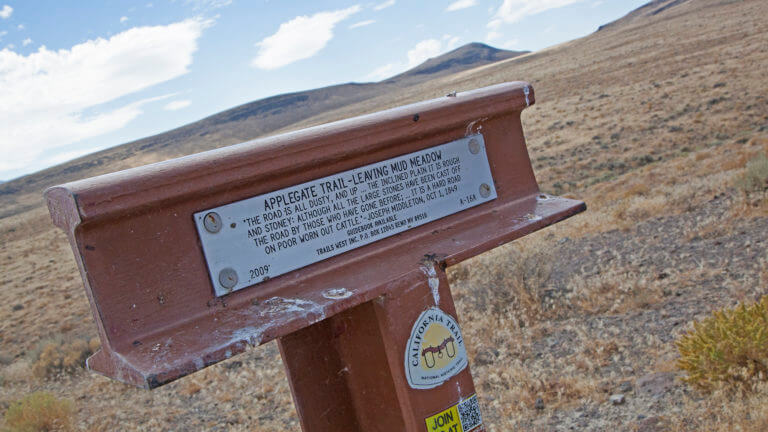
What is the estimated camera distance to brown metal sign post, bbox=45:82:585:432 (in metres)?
1.56

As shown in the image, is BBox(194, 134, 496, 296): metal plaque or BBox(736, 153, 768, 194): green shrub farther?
BBox(736, 153, 768, 194): green shrub

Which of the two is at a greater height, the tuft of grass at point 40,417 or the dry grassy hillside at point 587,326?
the tuft of grass at point 40,417

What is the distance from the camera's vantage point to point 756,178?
7406 millimetres

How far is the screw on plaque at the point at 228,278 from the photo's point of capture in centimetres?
173

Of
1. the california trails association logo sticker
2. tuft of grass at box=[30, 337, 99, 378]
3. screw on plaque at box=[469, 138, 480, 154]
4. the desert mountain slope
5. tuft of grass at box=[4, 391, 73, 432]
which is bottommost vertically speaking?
tuft of grass at box=[30, 337, 99, 378]

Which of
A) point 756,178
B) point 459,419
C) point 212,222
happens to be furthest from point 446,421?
point 756,178

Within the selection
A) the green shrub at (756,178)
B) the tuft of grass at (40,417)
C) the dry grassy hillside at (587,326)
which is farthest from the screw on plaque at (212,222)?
the green shrub at (756,178)

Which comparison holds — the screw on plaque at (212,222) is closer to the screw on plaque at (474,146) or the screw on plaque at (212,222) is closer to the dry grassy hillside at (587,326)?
the screw on plaque at (474,146)

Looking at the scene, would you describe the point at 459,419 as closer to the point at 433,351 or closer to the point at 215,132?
the point at 433,351

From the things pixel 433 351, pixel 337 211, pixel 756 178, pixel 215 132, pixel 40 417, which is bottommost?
pixel 40 417

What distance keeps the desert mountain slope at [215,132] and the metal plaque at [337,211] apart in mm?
61688

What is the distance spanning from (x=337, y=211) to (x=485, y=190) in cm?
74

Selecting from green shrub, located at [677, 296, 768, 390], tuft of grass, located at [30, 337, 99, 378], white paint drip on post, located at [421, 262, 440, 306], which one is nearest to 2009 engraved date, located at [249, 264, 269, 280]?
white paint drip on post, located at [421, 262, 440, 306]

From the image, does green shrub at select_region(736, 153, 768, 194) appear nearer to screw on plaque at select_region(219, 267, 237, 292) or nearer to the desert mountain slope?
screw on plaque at select_region(219, 267, 237, 292)
